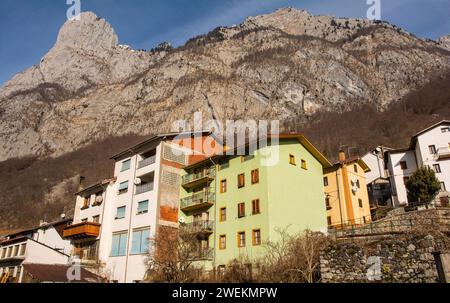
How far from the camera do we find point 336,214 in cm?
3762

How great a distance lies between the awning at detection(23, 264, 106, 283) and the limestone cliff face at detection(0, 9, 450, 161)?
83.2 metres

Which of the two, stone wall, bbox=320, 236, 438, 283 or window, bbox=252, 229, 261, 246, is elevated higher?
window, bbox=252, 229, 261, 246

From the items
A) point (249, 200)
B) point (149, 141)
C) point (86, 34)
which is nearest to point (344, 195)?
point (249, 200)

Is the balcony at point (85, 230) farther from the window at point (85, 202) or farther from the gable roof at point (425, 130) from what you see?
the gable roof at point (425, 130)

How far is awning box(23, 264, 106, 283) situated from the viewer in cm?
3150

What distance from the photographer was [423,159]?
42250 millimetres

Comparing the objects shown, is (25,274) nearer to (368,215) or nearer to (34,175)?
(368,215)

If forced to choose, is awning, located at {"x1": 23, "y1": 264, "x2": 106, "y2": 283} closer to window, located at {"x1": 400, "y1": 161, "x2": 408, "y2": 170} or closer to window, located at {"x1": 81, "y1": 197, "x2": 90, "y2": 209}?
window, located at {"x1": 81, "y1": 197, "x2": 90, "y2": 209}

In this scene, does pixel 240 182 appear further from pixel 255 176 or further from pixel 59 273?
pixel 59 273

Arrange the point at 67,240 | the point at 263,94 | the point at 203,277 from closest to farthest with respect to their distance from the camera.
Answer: the point at 203,277, the point at 67,240, the point at 263,94

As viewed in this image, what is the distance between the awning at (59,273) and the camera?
31500 mm

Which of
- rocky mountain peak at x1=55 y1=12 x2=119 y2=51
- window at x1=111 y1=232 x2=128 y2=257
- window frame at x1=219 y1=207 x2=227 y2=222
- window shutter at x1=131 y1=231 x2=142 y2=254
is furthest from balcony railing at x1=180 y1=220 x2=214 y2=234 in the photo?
rocky mountain peak at x1=55 y1=12 x2=119 y2=51
